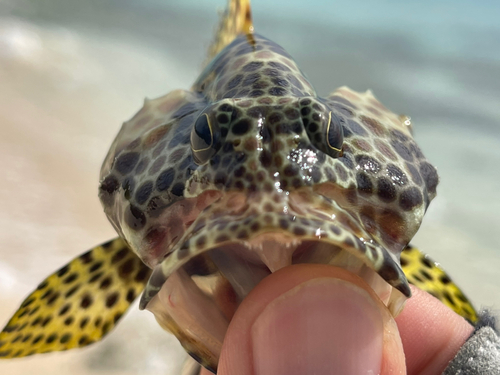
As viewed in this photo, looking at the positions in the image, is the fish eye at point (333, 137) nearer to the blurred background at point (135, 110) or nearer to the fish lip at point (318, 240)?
the fish lip at point (318, 240)

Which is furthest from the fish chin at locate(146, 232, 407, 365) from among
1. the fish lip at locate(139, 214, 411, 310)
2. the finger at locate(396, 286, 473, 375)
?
the finger at locate(396, 286, 473, 375)

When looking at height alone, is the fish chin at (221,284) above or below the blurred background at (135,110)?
above

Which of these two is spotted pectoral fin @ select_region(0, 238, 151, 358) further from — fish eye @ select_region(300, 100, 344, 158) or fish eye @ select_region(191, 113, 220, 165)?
fish eye @ select_region(300, 100, 344, 158)

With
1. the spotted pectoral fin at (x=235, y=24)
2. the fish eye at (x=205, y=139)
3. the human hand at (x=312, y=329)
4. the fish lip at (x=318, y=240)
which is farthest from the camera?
the spotted pectoral fin at (x=235, y=24)

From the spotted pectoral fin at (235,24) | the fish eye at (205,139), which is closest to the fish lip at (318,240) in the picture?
the fish eye at (205,139)

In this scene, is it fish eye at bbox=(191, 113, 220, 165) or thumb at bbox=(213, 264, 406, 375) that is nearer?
thumb at bbox=(213, 264, 406, 375)

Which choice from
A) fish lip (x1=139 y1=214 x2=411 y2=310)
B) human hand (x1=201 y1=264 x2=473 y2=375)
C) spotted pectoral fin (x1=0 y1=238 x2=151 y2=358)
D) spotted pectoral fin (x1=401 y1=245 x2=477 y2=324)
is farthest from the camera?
spotted pectoral fin (x1=401 y1=245 x2=477 y2=324)

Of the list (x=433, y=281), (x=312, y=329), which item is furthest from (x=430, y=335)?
(x=312, y=329)
